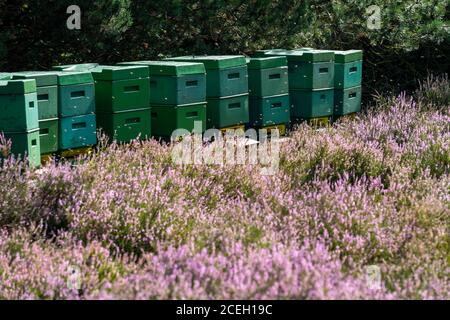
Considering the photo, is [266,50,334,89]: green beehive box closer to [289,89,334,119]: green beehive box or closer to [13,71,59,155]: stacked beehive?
[289,89,334,119]: green beehive box

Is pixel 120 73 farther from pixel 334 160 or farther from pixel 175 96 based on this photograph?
pixel 334 160

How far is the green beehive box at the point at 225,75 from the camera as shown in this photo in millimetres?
10234

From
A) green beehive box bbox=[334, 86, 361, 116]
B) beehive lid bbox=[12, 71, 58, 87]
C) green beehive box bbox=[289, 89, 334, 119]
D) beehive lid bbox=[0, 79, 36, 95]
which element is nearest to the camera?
beehive lid bbox=[0, 79, 36, 95]

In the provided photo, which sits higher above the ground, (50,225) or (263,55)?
(263,55)

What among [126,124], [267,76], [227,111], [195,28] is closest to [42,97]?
[126,124]

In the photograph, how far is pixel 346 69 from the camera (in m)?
11.8

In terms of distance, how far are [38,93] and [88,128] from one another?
27.5 inches

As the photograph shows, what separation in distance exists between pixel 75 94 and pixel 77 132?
1.29 ft

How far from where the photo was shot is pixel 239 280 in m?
5.03

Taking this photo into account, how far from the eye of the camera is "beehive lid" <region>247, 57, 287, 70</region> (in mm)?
10664

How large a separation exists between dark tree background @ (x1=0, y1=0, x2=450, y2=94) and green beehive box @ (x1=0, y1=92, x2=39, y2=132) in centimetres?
313

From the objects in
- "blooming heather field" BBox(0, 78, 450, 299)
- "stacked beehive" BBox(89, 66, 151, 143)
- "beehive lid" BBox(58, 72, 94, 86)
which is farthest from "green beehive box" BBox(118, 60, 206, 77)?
"blooming heather field" BBox(0, 78, 450, 299)
